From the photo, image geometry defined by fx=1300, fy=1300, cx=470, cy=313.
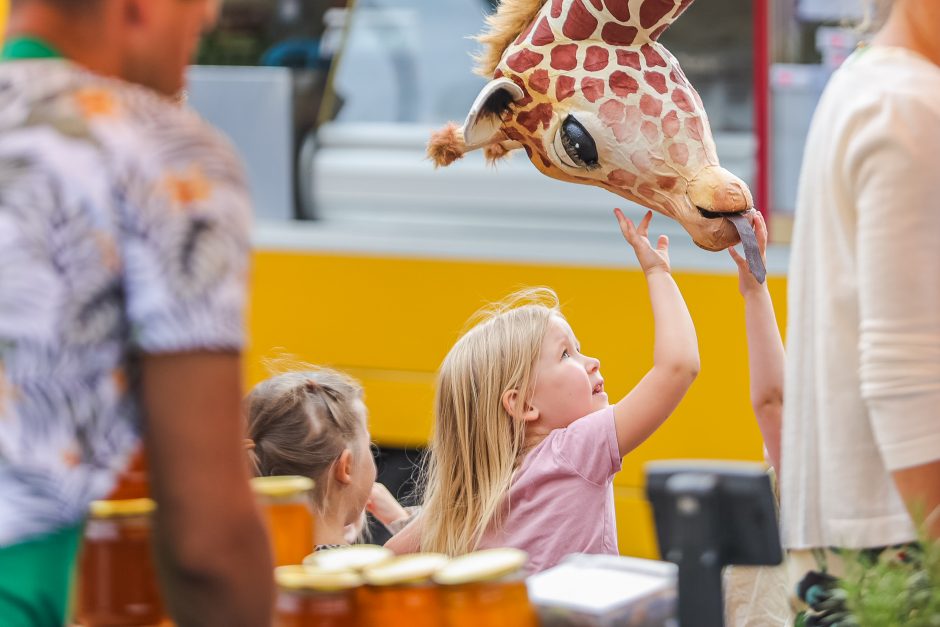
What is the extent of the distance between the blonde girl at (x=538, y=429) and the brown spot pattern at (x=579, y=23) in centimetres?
27

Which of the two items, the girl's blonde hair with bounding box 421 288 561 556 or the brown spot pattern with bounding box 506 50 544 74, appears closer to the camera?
the brown spot pattern with bounding box 506 50 544 74

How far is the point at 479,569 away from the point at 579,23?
98 centimetres

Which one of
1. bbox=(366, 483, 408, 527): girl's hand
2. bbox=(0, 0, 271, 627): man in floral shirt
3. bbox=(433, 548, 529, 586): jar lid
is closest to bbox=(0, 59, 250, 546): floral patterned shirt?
bbox=(0, 0, 271, 627): man in floral shirt

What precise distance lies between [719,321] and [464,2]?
1.43m

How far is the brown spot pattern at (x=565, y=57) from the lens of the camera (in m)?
1.92

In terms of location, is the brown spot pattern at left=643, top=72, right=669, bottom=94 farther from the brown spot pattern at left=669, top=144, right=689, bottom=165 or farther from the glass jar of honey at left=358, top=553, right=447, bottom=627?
the glass jar of honey at left=358, top=553, right=447, bottom=627

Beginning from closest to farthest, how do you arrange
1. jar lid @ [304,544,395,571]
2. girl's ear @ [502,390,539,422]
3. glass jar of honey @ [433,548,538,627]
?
glass jar of honey @ [433,548,538,627]
jar lid @ [304,544,395,571]
girl's ear @ [502,390,539,422]

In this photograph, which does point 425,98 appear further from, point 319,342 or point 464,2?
point 319,342

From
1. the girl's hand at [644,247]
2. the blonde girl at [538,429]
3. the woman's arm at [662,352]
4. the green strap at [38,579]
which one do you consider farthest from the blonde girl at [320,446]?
the green strap at [38,579]

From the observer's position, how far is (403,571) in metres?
1.26

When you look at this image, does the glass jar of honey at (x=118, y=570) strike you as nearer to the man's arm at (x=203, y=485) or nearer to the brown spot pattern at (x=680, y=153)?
the man's arm at (x=203, y=485)

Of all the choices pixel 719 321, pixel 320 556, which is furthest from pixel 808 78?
pixel 320 556

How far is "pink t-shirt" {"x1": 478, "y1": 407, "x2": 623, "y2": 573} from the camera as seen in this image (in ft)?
6.98

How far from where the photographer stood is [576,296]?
373 centimetres
